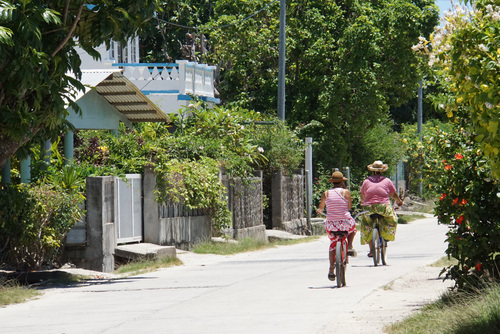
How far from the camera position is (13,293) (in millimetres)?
11711

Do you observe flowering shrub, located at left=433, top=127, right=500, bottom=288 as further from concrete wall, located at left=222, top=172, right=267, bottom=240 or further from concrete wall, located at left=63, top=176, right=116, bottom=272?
concrete wall, located at left=222, top=172, right=267, bottom=240

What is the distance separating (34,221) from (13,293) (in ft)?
6.78

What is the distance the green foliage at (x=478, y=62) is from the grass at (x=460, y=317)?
4.63 ft

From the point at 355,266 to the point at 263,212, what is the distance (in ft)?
32.2

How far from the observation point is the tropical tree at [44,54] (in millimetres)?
11180

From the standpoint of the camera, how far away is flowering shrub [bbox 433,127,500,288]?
9.23 m

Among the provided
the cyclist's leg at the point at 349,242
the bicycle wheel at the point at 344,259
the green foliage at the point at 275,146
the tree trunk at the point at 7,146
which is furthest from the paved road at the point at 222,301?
the green foliage at the point at 275,146

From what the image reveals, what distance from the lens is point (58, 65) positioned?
12.3m

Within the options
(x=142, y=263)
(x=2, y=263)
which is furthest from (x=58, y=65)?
(x=142, y=263)

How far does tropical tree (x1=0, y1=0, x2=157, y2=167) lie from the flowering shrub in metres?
5.55

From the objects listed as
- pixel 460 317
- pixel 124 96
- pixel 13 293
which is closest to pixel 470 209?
pixel 460 317

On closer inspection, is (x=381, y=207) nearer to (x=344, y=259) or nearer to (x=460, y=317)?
(x=344, y=259)

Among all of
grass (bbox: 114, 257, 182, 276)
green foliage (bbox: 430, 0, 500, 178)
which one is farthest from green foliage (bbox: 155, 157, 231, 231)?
green foliage (bbox: 430, 0, 500, 178)

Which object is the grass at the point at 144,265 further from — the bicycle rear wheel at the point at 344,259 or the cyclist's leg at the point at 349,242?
the bicycle rear wheel at the point at 344,259
